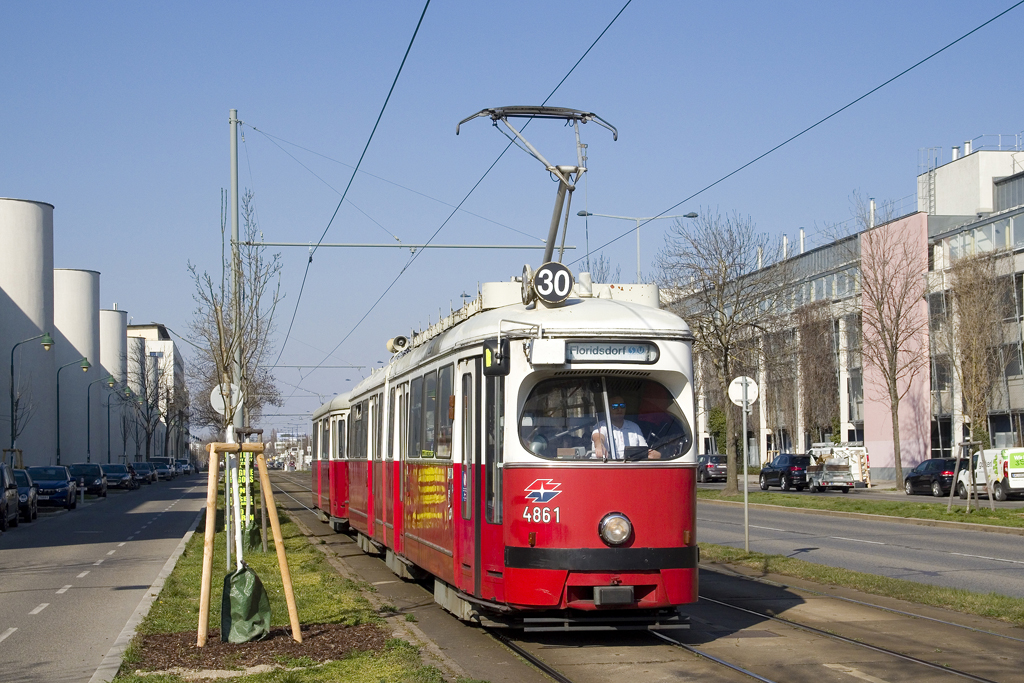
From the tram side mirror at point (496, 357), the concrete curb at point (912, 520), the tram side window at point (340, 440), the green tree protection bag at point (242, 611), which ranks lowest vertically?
the concrete curb at point (912, 520)

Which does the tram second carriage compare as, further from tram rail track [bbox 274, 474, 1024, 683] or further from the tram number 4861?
tram rail track [bbox 274, 474, 1024, 683]

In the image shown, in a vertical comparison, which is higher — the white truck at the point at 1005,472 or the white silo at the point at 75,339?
the white silo at the point at 75,339

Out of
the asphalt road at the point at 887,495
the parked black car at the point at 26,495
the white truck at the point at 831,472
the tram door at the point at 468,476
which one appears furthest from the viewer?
the white truck at the point at 831,472

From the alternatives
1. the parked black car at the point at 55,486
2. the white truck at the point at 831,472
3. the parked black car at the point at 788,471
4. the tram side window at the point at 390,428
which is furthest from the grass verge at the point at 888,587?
the parked black car at the point at 788,471

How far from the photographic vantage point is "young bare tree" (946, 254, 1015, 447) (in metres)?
42.4

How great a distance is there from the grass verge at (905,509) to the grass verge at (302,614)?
14.9 m

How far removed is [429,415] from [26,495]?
23790 millimetres

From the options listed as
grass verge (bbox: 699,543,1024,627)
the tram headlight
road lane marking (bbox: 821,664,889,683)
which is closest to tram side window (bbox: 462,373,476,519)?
the tram headlight

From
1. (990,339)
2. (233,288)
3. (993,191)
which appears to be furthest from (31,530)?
(993,191)

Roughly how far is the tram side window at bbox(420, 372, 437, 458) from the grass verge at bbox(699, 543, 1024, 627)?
18.1ft

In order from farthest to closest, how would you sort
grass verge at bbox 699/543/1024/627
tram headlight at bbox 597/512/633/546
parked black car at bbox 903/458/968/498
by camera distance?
parked black car at bbox 903/458/968/498 < grass verge at bbox 699/543/1024/627 < tram headlight at bbox 597/512/633/546

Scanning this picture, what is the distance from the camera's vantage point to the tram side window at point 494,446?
9.88m

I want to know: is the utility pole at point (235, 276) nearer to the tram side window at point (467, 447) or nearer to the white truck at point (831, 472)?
the tram side window at point (467, 447)

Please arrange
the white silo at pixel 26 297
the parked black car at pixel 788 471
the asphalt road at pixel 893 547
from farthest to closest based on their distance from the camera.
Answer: the white silo at pixel 26 297
the parked black car at pixel 788 471
the asphalt road at pixel 893 547
